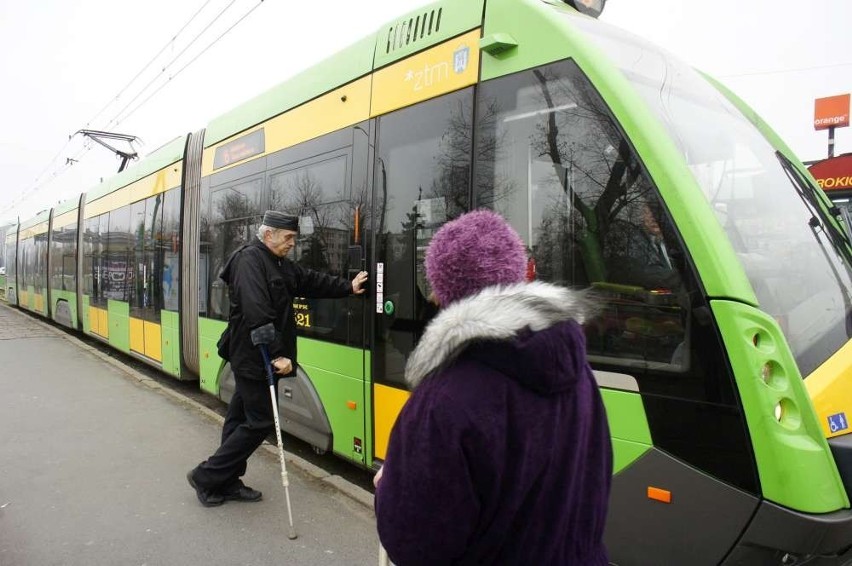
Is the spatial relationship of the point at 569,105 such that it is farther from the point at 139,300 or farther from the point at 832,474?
the point at 139,300

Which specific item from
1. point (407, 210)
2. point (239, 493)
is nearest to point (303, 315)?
point (239, 493)

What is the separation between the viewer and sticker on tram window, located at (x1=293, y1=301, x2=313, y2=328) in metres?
4.68

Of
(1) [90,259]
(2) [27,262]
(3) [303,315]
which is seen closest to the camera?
(3) [303,315]

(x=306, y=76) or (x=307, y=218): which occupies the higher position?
(x=306, y=76)

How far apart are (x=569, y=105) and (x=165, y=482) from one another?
12.6ft

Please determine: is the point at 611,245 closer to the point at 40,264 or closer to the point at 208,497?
the point at 208,497

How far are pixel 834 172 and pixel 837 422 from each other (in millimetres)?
6713

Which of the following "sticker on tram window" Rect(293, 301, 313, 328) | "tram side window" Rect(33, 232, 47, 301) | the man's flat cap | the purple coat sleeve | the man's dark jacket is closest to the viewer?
the purple coat sleeve

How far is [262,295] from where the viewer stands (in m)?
3.55

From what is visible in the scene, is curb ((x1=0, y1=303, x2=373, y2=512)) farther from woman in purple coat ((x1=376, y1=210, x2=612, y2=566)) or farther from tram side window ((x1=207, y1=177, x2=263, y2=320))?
woman in purple coat ((x1=376, y1=210, x2=612, y2=566))

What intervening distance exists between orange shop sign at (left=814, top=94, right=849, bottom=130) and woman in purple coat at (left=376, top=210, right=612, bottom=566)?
72.4 ft

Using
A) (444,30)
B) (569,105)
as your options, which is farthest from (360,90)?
(569,105)

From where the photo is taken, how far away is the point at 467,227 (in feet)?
4.63

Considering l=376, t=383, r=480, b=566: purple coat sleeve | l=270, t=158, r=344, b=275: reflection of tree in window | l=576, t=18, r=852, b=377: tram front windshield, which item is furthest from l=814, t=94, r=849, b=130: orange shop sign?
l=376, t=383, r=480, b=566: purple coat sleeve
